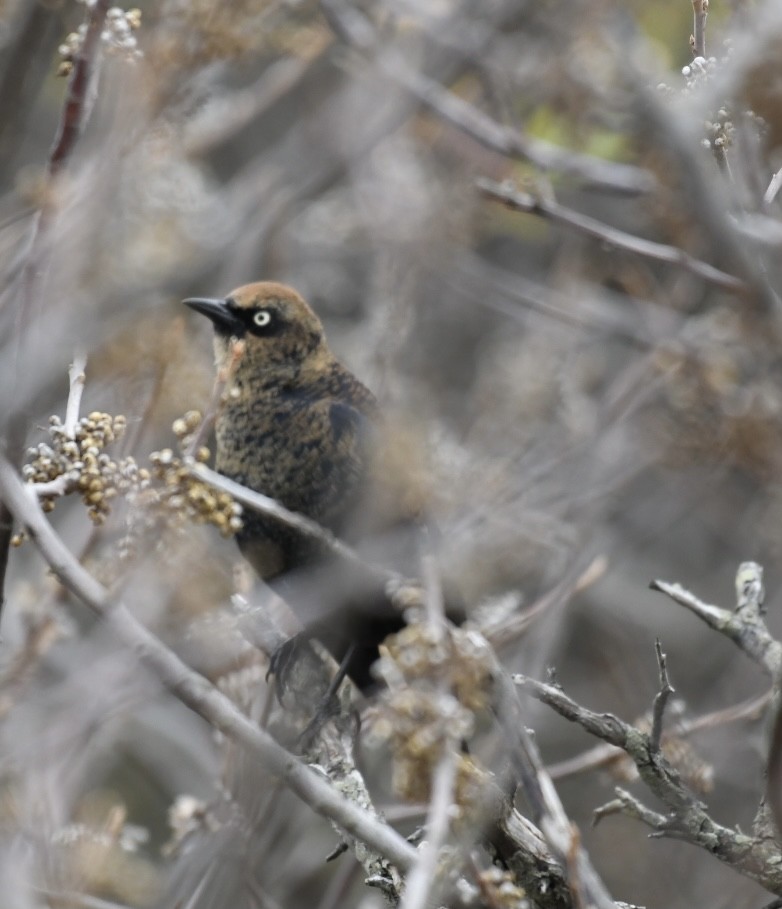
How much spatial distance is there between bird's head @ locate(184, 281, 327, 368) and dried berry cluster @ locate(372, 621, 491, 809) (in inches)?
82.3

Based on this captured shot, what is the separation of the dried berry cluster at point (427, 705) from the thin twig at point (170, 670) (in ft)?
0.41

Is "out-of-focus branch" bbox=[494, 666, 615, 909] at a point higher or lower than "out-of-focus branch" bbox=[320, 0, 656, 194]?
lower

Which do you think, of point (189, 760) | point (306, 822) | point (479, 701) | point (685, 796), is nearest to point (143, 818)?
point (189, 760)

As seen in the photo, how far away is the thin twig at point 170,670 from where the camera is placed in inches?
73.7

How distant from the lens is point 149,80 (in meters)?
2.46

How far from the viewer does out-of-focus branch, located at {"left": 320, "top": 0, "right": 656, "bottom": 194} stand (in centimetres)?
468

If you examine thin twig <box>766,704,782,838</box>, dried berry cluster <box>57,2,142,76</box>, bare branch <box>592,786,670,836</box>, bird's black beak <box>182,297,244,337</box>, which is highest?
dried berry cluster <box>57,2,142,76</box>

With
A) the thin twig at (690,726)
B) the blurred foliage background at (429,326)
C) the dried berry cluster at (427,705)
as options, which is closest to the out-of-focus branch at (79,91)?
the blurred foliage background at (429,326)

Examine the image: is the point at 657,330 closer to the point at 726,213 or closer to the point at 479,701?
the point at 726,213

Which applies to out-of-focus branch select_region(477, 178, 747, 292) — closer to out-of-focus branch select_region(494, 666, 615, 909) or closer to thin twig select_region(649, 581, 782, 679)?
thin twig select_region(649, 581, 782, 679)

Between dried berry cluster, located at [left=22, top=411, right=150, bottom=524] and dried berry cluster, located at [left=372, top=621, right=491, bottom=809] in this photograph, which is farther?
dried berry cluster, located at [left=22, top=411, right=150, bottom=524]

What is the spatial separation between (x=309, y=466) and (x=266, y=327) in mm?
595

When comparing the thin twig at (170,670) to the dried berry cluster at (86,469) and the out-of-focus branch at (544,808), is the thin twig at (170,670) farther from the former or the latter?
the out-of-focus branch at (544,808)

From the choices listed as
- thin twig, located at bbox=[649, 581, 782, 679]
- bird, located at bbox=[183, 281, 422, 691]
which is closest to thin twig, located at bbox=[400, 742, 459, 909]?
thin twig, located at bbox=[649, 581, 782, 679]
